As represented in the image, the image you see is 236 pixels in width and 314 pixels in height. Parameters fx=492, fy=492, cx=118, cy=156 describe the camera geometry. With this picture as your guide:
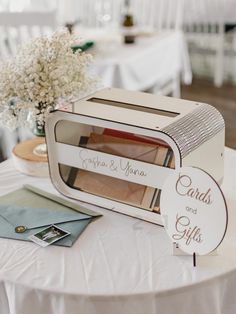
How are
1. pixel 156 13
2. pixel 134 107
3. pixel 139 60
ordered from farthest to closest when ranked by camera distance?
pixel 156 13 → pixel 139 60 → pixel 134 107

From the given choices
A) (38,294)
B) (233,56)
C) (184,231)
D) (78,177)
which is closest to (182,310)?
(184,231)

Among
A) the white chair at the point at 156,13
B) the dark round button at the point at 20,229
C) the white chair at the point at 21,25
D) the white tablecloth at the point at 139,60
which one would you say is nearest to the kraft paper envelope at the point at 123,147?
the dark round button at the point at 20,229

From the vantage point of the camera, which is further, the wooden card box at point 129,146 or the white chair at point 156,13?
the white chair at point 156,13

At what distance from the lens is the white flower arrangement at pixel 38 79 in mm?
1288

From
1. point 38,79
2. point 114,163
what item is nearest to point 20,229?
point 114,163

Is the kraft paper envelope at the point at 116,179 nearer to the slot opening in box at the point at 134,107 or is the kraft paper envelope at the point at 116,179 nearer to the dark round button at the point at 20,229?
the slot opening in box at the point at 134,107

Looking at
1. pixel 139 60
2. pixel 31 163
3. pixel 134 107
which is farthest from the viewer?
pixel 139 60

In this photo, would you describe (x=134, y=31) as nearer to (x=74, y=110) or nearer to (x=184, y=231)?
(x=74, y=110)

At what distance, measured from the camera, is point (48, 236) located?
1.13 m

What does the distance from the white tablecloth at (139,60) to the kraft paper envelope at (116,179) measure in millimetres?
1103

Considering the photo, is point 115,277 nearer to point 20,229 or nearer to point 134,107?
point 20,229

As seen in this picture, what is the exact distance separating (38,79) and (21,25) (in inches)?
57.6

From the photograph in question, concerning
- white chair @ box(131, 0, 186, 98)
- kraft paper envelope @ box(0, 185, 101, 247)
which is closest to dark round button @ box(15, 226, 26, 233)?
kraft paper envelope @ box(0, 185, 101, 247)

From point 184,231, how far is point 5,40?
6.47ft
